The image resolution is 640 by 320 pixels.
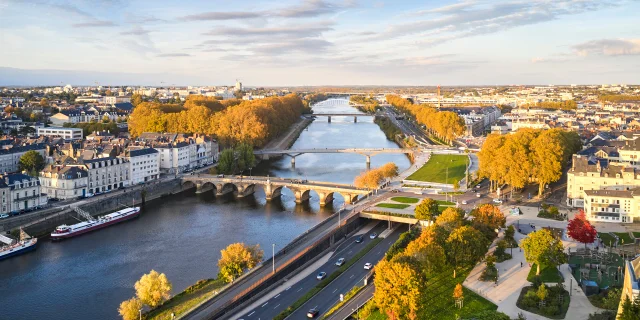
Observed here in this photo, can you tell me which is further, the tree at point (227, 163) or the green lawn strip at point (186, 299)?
the tree at point (227, 163)

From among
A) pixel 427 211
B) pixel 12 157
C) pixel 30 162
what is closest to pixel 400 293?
pixel 427 211

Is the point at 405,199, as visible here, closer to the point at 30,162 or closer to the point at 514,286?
the point at 514,286

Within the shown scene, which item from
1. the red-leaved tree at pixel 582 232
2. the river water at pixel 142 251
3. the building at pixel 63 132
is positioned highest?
the building at pixel 63 132

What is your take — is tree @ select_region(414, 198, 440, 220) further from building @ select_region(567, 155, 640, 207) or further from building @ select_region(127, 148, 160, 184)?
building @ select_region(127, 148, 160, 184)

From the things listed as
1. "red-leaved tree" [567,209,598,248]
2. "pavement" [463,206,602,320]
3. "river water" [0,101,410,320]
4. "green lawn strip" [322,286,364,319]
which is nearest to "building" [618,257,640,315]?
"pavement" [463,206,602,320]

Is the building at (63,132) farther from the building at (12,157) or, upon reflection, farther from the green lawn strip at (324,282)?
the green lawn strip at (324,282)

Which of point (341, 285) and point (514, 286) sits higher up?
point (514, 286)

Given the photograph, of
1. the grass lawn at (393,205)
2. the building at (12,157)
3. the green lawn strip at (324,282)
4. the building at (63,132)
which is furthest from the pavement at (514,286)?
the building at (63,132)
